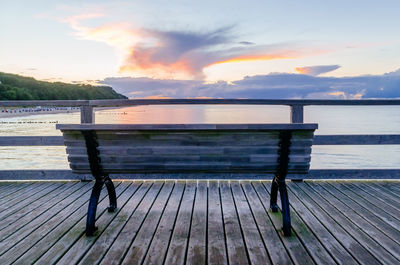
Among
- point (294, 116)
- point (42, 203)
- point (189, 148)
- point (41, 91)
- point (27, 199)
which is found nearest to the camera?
point (189, 148)

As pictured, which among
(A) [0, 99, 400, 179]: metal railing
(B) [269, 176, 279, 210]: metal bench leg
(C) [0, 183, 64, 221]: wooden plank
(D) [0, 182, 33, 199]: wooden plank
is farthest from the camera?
(A) [0, 99, 400, 179]: metal railing

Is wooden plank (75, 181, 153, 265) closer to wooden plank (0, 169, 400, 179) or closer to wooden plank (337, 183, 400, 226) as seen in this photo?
wooden plank (0, 169, 400, 179)

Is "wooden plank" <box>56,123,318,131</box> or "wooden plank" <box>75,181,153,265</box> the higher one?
"wooden plank" <box>56,123,318,131</box>

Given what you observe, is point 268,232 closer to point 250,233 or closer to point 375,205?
point 250,233

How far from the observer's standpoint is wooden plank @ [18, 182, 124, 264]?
1.86m

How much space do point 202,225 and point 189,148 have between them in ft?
2.50

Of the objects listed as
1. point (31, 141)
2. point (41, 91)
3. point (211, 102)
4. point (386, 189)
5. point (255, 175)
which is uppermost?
point (41, 91)

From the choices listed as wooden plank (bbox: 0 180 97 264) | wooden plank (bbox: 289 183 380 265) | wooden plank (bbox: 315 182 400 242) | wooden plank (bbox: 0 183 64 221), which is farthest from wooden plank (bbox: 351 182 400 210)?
wooden plank (bbox: 0 183 64 221)

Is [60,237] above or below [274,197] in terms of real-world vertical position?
below

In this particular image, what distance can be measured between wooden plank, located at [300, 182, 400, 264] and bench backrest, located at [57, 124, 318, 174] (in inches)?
30.2

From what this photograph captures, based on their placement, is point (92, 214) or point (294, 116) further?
point (294, 116)

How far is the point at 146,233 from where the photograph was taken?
7.15ft

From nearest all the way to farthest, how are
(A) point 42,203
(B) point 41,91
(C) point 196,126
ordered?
1. (C) point 196,126
2. (A) point 42,203
3. (B) point 41,91

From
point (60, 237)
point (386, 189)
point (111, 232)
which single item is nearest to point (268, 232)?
point (111, 232)
